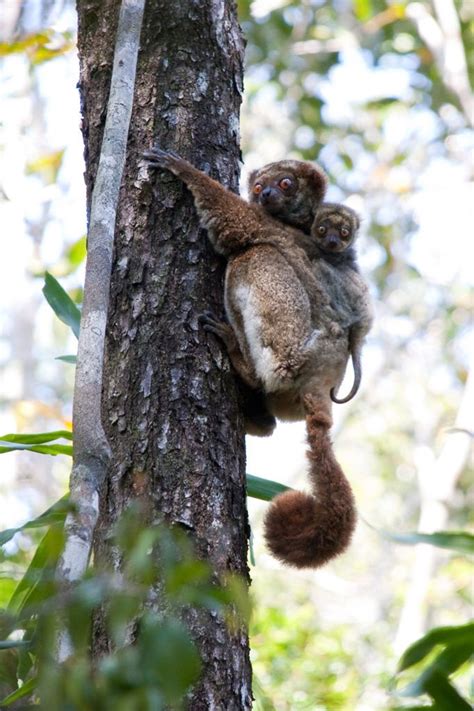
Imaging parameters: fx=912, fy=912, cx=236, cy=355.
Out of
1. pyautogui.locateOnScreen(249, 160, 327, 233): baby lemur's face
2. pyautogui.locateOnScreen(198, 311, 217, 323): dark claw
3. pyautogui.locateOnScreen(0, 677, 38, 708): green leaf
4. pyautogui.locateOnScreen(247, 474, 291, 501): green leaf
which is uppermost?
pyautogui.locateOnScreen(249, 160, 327, 233): baby lemur's face

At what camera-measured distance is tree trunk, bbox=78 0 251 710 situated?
2971 mm

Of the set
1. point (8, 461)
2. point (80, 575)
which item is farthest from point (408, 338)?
point (80, 575)

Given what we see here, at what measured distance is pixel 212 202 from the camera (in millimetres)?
3734

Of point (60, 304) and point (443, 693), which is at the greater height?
point (60, 304)

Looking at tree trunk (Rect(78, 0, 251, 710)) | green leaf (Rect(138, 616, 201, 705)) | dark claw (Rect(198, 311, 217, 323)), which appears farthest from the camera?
dark claw (Rect(198, 311, 217, 323))

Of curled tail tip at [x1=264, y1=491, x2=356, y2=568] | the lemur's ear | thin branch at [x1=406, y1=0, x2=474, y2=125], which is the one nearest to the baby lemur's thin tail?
curled tail tip at [x1=264, y1=491, x2=356, y2=568]

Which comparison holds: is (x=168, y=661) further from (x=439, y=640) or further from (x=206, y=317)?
(x=206, y=317)

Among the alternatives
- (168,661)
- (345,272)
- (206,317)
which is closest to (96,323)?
(206,317)

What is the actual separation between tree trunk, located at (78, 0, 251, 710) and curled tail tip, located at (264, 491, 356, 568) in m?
0.47

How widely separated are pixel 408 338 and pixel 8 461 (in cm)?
775

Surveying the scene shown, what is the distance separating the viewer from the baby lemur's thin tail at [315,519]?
142 inches

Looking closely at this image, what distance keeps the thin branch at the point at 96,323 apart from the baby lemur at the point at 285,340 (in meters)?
0.33

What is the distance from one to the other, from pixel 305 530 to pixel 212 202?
1.38 metres

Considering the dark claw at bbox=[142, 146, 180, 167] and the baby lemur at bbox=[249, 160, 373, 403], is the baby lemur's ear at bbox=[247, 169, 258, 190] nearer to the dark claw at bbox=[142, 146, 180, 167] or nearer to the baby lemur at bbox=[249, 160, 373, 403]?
the baby lemur at bbox=[249, 160, 373, 403]
